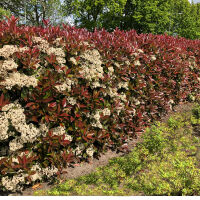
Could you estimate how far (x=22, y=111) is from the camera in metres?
3.18

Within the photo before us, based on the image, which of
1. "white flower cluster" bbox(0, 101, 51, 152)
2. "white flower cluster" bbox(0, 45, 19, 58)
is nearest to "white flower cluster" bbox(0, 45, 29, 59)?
"white flower cluster" bbox(0, 45, 19, 58)

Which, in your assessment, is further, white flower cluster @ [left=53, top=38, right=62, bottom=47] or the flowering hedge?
white flower cluster @ [left=53, top=38, right=62, bottom=47]

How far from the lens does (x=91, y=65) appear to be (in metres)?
3.95

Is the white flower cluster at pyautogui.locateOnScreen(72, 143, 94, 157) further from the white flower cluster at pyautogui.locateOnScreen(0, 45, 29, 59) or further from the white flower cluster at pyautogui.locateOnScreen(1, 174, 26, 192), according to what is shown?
the white flower cluster at pyautogui.locateOnScreen(0, 45, 29, 59)

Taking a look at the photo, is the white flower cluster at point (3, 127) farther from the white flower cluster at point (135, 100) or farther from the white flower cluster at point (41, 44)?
the white flower cluster at point (135, 100)

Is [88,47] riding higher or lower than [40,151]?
higher

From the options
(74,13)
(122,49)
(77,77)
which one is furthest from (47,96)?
(74,13)

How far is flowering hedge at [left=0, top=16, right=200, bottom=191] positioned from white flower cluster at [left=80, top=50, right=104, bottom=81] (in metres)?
0.02

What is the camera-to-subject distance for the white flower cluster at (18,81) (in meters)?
2.95

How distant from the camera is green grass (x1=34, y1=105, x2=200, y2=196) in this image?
3150 mm

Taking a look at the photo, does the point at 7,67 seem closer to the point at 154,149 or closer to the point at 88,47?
the point at 88,47

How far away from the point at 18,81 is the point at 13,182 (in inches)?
54.9

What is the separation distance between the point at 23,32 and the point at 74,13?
23151 mm

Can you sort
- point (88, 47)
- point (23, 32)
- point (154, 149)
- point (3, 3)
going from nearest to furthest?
point (23, 32), point (88, 47), point (154, 149), point (3, 3)
